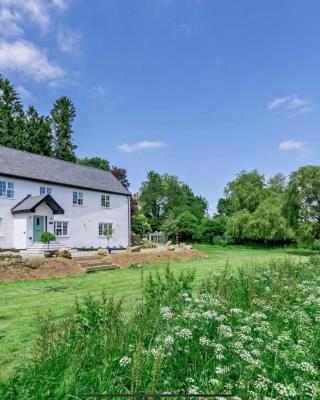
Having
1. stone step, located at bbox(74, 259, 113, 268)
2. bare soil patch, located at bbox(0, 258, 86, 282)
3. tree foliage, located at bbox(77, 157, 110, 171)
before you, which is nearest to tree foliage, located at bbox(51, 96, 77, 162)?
tree foliage, located at bbox(77, 157, 110, 171)

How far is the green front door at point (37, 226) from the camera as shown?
71.3 feet

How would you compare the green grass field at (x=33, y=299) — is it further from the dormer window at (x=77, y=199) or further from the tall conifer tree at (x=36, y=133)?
the tall conifer tree at (x=36, y=133)

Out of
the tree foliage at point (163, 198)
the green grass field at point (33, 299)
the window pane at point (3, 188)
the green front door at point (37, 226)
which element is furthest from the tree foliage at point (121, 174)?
the green grass field at point (33, 299)

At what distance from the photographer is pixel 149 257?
18906mm

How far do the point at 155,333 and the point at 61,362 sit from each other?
115 centimetres

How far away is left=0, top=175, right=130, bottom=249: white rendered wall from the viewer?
20.9 meters

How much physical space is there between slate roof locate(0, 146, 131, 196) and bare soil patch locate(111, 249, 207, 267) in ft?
33.4

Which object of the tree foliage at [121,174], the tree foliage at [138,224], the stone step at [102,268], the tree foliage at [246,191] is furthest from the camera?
the tree foliage at [121,174]

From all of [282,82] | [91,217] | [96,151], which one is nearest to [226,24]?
[282,82]

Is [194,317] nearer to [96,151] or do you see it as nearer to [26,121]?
[26,121]

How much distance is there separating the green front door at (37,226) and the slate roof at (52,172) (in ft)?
10.3

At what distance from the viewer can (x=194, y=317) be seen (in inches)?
125

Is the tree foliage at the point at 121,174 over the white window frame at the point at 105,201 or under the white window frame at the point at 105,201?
over

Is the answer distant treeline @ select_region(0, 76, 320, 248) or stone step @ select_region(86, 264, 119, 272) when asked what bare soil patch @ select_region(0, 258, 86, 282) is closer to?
stone step @ select_region(86, 264, 119, 272)
